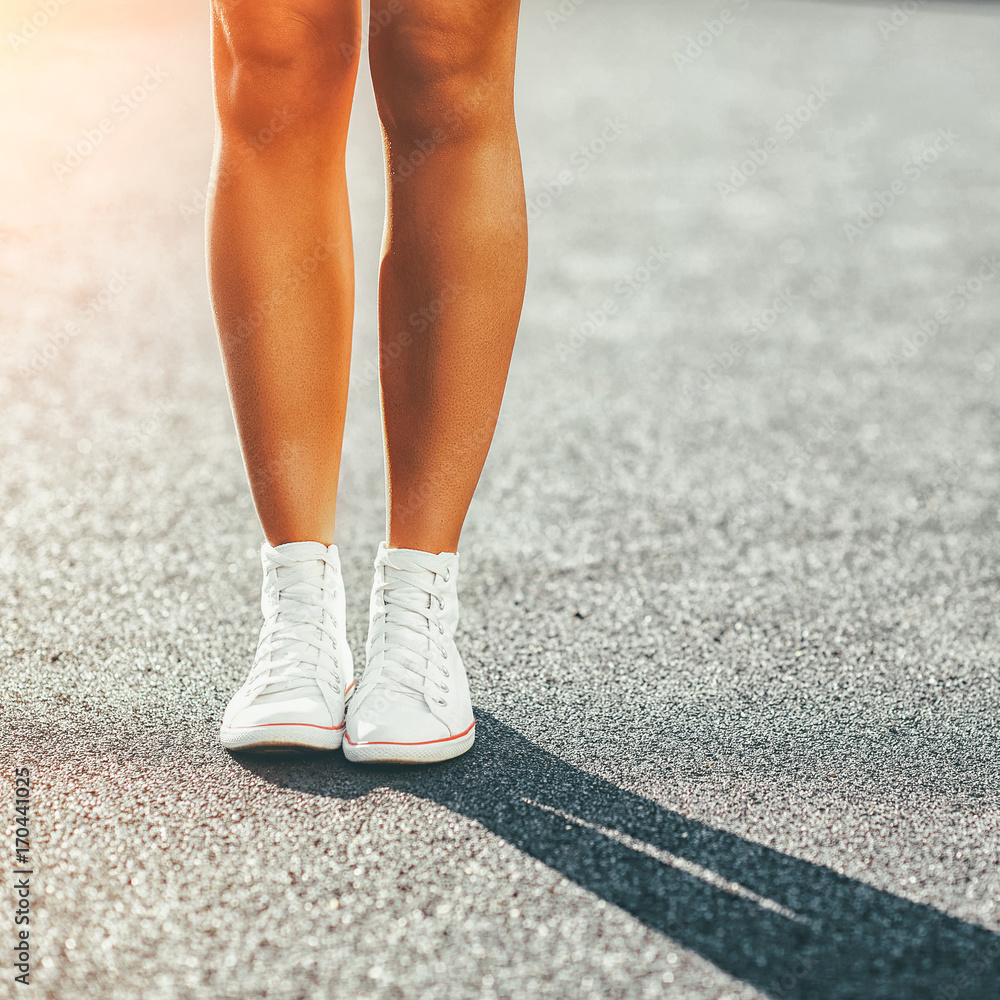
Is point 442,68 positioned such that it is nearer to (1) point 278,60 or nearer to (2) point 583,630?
(1) point 278,60

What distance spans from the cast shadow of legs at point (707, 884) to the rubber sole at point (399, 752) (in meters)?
0.02

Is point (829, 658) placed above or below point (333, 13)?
below

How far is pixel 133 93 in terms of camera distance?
6152 mm

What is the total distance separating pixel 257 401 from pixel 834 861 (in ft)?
2.97

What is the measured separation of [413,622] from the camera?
1453 millimetres

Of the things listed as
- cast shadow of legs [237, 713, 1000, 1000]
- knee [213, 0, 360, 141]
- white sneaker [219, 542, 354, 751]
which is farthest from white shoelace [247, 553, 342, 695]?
knee [213, 0, 360, 141]

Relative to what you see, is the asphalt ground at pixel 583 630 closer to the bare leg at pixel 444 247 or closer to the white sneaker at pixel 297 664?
the white sneaker at pixel 297 664

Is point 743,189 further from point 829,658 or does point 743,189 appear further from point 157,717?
point 157,717

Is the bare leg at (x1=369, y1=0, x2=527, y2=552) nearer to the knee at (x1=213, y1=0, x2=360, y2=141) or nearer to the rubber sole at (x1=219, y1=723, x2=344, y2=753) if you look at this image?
the knee at (x1=213, y1=0, x2=360, y2=141)

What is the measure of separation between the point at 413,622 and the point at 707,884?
0.50m

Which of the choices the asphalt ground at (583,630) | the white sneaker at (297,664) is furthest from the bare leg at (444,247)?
the asphalt ground at (583,630)

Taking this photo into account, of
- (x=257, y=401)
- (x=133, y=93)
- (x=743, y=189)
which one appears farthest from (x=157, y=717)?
(x=133, y=93)

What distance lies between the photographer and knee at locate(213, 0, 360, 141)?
4.41 feet

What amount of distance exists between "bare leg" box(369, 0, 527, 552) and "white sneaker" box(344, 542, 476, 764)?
0.15 ft
